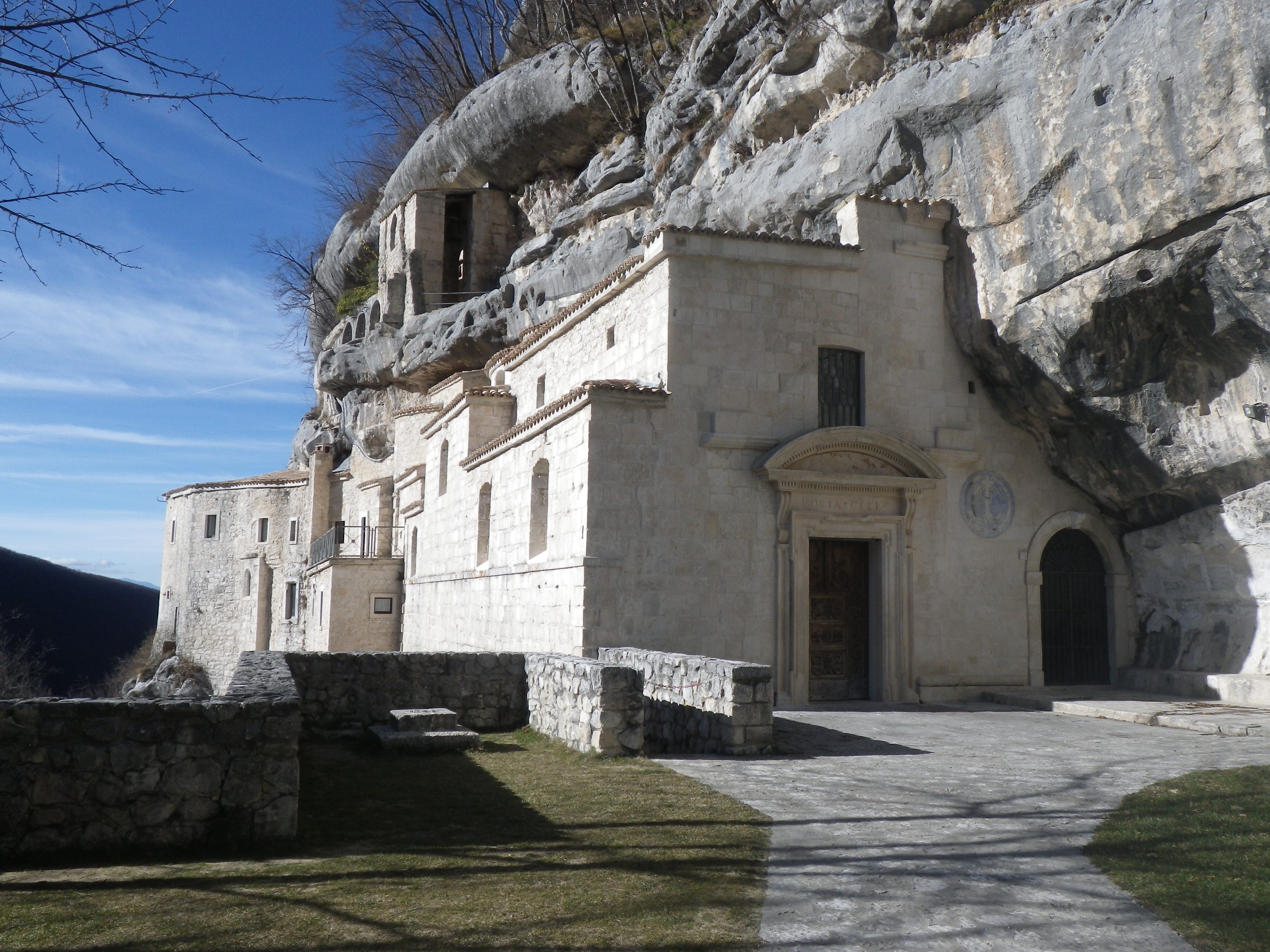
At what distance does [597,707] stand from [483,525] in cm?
1087

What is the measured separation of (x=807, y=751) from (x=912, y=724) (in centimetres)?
310

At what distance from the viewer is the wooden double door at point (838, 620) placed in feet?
49.3

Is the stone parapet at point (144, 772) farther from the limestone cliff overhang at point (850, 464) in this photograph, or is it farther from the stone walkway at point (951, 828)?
the limestone cliff overhang at point (850, 464)

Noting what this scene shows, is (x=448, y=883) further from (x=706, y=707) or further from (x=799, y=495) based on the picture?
(x=799, y=495)

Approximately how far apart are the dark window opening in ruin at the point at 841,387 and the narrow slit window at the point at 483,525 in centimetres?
717

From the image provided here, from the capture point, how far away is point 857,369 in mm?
15391

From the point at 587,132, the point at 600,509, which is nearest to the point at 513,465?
the point at 600,509

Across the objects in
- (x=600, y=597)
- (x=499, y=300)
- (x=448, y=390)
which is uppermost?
(x=499, y=300)

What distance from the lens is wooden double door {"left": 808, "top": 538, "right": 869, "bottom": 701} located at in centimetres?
1502

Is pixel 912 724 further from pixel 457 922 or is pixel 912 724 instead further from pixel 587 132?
pixel 587 132

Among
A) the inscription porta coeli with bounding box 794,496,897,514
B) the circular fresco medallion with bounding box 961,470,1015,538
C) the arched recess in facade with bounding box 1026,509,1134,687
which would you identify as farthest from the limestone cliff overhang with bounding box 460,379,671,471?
the arched recess in facade with bounding box 1026,509,1134,687

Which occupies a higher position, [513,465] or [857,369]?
[857,369]

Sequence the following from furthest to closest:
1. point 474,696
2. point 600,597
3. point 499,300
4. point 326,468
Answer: point 326,468
point 499,300
point 600,597
point 474,696

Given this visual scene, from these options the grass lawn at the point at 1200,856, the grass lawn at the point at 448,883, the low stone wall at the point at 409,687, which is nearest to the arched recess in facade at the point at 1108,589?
the grass lawn at the point at 1200,856
